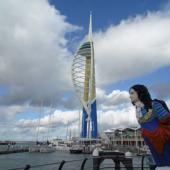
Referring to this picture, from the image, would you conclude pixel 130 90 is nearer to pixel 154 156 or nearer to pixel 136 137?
pixel 154 156

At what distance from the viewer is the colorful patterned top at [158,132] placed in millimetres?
3453

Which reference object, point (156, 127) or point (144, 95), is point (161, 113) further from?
point (144, 95)

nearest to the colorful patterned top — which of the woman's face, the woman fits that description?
the woman

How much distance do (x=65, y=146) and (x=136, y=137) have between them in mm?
23245

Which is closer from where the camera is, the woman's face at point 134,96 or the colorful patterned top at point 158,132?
the colorful patterned top at point 158,132

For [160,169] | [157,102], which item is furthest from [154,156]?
[157,102]

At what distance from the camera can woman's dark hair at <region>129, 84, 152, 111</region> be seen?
3.64 metres

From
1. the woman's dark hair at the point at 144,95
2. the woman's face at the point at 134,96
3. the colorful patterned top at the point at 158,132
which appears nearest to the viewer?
the colorful patterned top at the point at 158,132

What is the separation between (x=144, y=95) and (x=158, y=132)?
0.39m

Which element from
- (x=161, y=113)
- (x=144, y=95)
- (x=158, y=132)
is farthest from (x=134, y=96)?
(x=158, y=132)

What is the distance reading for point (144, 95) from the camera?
12.2ft

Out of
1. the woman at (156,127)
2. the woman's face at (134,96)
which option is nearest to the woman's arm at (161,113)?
the woman at (156,127)

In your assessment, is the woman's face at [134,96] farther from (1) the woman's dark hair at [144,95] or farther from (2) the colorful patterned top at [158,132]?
(2) the colorful patterned top at [158,132]

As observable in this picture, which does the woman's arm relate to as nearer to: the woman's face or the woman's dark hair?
the woman's dark hair
